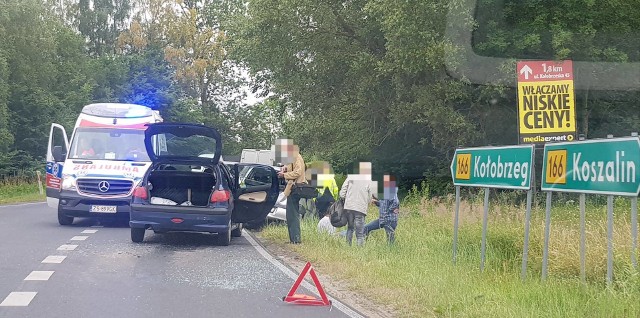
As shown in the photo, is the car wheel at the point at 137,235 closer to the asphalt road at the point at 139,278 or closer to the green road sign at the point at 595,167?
the asphalt road at the point at 139,278

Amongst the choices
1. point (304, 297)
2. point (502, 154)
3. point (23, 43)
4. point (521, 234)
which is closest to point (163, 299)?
point (304, 297)

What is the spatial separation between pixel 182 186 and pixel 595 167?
352 inches

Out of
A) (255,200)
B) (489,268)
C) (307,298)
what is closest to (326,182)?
(255,200)

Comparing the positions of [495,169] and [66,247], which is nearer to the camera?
[495,169]

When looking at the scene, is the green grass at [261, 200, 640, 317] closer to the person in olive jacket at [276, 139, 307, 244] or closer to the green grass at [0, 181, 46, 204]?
the person in olive jacket at [276, 139, 307, 244]

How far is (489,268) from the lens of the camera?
1040cm

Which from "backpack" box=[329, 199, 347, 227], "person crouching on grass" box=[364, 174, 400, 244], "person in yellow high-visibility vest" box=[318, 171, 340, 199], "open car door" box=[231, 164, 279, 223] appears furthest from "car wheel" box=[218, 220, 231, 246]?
"person in yellow high-visibility vest" box=[318, 171, 340, 199]

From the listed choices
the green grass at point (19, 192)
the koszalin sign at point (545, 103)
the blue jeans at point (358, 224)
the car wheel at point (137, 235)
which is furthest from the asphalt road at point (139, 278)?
the green grass at point (19, 192)

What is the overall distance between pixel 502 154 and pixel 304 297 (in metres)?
3.05

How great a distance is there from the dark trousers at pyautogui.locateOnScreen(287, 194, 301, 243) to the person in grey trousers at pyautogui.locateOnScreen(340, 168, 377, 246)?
1.07m

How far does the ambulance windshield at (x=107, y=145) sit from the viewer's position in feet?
60.5

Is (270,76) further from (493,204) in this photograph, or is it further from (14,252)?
(14,252)

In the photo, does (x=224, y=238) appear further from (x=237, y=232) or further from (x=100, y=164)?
(x=100, y=164)

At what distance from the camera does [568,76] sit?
1274cm
